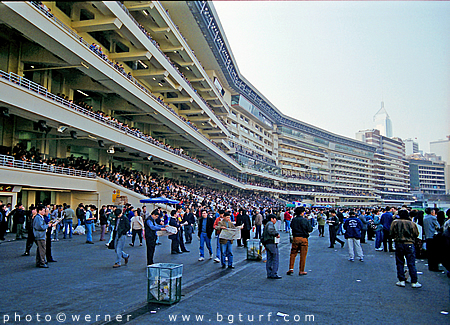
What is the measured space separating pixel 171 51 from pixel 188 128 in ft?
26.1

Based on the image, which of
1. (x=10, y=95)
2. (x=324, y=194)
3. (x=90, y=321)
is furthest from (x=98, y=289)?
(x=324, y=194)

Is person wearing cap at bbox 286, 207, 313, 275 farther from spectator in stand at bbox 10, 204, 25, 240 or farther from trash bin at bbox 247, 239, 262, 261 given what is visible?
spectator in stand at bbox 10, 204, 25, 240

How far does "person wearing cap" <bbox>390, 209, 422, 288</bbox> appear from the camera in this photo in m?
8.01

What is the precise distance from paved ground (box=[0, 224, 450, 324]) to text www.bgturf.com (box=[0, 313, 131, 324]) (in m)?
0.02

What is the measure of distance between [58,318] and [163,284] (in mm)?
1827

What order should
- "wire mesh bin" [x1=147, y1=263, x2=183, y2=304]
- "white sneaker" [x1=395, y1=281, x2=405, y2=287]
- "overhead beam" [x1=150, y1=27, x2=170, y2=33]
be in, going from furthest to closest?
"overhead beam" [x1=150, y1=27, x2=170, y2=33]
"white sneaker" [x1=395, y1=281, x2=405, y2=287]
"wire mesh bin" [x1=147, y1=263, x2=183, y2=304]

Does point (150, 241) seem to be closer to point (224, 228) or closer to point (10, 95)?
point (224, 228)

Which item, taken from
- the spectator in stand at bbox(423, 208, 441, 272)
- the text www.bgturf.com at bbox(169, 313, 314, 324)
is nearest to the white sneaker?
the spectator in stand at bbox(423, 208, 441, 272)

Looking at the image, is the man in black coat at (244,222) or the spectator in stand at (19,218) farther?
the spectator in stand at (19,218)

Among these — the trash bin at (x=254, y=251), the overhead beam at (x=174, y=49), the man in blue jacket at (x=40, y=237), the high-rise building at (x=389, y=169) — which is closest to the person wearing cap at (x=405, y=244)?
the trash bin at (x=254, y=251)

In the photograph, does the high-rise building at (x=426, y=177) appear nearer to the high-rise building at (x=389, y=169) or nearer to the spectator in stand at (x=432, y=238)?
the high-rise building at (x=389, y=169)

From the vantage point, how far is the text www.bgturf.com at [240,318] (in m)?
5.62

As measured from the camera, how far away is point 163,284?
21.2 feet

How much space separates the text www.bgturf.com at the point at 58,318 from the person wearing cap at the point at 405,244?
6371 millimetres
